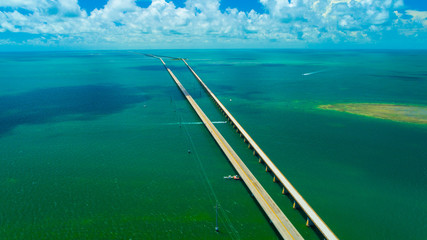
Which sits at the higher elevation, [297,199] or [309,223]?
[297,199]

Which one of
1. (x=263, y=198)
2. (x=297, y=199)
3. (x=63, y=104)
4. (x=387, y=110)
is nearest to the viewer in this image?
(x=297, y=199)

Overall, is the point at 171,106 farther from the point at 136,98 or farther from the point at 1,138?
the point at 1,138

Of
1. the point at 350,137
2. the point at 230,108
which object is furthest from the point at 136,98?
the point at 350,137

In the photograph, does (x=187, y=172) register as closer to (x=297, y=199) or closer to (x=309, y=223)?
(x=297, y=199)

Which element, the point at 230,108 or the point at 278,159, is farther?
the point at 230,108

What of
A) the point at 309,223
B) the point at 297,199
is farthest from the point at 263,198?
the point at 309,223

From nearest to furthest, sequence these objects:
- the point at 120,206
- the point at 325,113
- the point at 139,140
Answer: the point at 120,206 → the point at 139,140 → the point at 325,113

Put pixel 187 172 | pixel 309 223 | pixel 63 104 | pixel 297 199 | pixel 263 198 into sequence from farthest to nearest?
pixel 63 104
pixel 187 172
pixel 263 198
pixel 297 199
pixel 309 223

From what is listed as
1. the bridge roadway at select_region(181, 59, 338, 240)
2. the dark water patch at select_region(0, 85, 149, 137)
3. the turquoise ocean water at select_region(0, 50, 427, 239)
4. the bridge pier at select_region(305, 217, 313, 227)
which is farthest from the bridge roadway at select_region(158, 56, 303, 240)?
the dark water patch at select_region(0, 85, 149, 137)

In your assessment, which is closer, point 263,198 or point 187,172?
point 263,198
